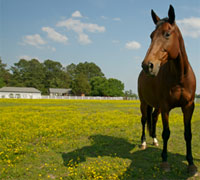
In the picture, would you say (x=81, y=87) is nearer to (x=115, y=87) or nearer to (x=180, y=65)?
(x=115, y=87)

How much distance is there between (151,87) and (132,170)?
2220 mm

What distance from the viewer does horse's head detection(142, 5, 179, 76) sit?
284 centimetres

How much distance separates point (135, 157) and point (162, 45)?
333cm

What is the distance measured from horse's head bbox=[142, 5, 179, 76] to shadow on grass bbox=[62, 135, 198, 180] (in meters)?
2.46

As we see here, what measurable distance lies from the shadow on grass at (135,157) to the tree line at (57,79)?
241ft

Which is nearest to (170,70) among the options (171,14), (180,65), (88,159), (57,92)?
(180,65)

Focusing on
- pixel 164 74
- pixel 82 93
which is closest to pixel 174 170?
pixel 164 74

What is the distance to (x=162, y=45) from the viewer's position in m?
3.10

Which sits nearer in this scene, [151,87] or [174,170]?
[174,170]

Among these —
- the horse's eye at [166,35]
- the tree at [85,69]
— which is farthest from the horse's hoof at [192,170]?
the tree at [85,69]

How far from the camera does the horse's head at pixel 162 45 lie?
2.84 meters

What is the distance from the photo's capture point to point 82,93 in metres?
81.6

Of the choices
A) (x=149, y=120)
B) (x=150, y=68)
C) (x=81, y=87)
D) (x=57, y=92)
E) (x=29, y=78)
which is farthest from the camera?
(x=29, y=78)

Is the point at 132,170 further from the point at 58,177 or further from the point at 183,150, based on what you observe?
the point at 183,150
